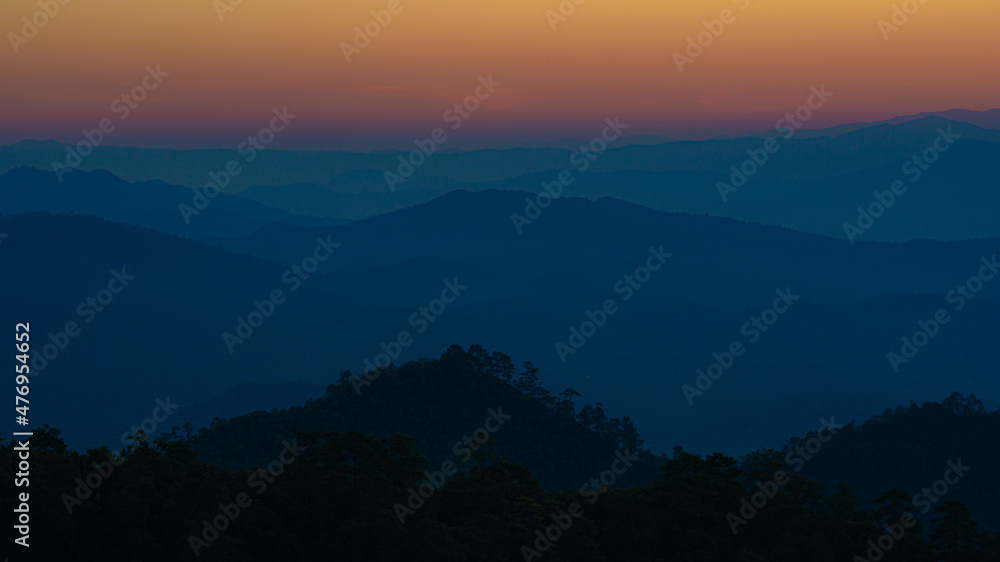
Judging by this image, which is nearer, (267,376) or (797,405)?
(797,405)

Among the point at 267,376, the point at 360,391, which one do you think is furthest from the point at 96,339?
the point at 360,391

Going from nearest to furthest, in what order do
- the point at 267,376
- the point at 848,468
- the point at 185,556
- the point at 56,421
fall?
the point at 185,556
the point at 848,468
the point at 56,421
the point at 267,376

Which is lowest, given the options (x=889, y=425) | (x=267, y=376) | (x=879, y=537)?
(x=879, y=537)

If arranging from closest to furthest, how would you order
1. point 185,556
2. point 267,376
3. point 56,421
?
point 185,556 → point 56,421 → point 267,376

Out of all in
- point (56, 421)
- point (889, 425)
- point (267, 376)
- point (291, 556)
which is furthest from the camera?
point (267, 376)

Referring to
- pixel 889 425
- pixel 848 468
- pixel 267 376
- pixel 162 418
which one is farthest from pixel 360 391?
pixel 267 376

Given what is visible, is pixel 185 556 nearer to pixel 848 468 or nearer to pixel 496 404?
pixel 496 404

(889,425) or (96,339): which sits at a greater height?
(96,339)

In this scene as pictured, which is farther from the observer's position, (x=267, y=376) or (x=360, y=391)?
(x=267, y=376)

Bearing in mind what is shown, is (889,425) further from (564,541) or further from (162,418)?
(162,418)

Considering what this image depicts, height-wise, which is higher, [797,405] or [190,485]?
[797,405]
